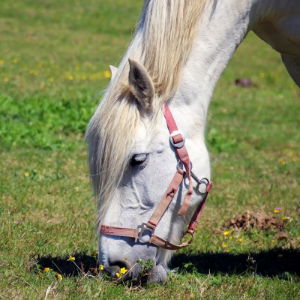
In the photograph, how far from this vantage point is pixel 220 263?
15.5 ft

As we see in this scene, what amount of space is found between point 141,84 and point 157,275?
3.49 feet

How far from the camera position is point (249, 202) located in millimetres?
6438

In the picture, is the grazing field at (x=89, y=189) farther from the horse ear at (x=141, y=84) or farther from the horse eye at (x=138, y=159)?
the horse eye at (x=138, y=159)

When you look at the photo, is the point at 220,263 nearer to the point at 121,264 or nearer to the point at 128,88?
the point at 121,264

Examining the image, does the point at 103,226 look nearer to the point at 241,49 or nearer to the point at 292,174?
the point at 292,174

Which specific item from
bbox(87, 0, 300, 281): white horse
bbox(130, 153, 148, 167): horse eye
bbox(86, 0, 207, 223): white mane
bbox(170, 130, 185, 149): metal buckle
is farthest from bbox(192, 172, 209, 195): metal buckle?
bbox(86, 0, 207, 223): white mane

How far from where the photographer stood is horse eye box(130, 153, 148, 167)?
12.3 ft

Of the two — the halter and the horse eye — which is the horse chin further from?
the horse eye

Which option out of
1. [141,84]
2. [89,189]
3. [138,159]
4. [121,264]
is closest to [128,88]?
[141,84]

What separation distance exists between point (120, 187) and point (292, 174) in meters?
4.36

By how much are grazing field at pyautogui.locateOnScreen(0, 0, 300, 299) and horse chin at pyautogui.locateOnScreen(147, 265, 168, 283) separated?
45 mm

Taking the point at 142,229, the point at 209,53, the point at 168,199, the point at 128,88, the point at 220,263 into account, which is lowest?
the point at 220,263

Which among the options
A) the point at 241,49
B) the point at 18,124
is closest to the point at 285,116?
the point at 18,124

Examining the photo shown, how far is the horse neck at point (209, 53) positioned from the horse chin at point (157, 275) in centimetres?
79
